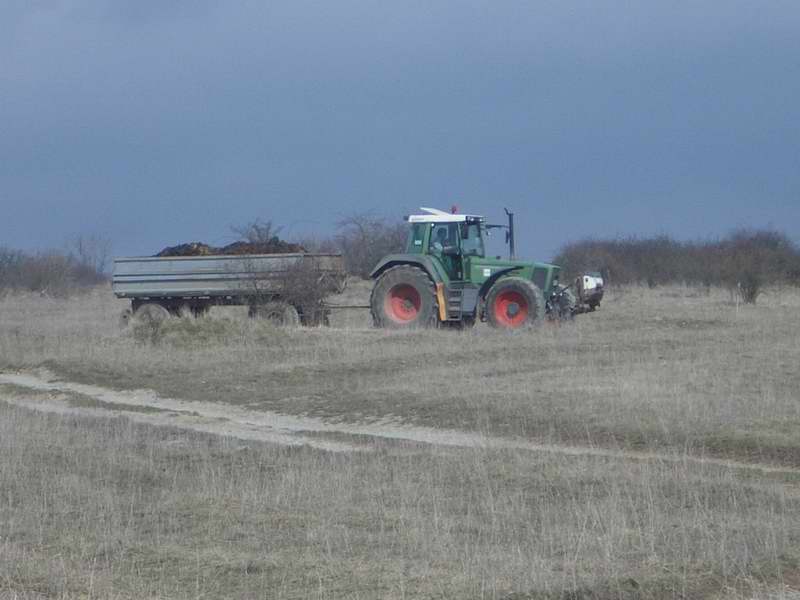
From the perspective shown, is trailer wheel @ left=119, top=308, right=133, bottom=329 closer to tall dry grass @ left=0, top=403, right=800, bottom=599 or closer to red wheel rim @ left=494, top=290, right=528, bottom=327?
red wheel rim @ left=494, top=290, right=528, bottom=327

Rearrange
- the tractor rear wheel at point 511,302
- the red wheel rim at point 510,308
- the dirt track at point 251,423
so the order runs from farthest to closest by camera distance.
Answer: the red wheel rim at point 510,308 → the tractor rear wheel at point 511,302 → the dirt track at point 251,423

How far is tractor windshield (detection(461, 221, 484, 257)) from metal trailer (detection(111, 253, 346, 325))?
11.9ft

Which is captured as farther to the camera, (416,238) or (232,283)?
(232,283)

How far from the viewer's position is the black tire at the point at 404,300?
1048 inches

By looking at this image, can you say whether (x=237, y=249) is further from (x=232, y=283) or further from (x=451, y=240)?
(x=451, y=240)

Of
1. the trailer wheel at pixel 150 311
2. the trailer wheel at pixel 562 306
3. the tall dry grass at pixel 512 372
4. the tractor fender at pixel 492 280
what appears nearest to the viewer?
the tall dry grass at pixel 512 372

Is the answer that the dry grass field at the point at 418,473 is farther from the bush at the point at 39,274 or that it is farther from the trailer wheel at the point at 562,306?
the bush at the point at 39,274

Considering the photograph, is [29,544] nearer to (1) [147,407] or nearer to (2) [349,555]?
(2) [349,555]

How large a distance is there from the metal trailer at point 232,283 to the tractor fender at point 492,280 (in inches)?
162

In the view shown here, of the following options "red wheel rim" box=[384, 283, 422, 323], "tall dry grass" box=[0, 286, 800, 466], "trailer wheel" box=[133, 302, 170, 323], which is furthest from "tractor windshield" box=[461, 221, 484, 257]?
"trailer wheel" box=[133, 302, 170, 323]

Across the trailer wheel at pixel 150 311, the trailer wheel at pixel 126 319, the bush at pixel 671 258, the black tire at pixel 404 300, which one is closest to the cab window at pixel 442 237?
the black tire at pixel 404 300

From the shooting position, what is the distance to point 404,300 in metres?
27.4

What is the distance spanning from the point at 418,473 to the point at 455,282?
15933 mm

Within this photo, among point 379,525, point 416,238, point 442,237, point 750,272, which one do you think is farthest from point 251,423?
point 750,272
